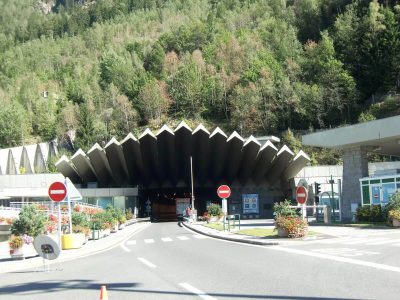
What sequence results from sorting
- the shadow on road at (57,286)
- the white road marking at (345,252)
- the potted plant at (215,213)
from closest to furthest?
the shadow on road at (57,286) → the white road marking at (345,252) → the potted plant at (215,213)

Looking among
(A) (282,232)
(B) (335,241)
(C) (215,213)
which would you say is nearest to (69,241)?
(A) (282,232)

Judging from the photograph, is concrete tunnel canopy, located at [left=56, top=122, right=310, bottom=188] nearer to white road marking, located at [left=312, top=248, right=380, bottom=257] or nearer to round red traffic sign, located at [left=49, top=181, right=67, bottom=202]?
round red traffic sign, located at [left=49, top=181, right=67, bottom=202]

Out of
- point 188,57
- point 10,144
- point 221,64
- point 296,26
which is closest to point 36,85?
point 10,144

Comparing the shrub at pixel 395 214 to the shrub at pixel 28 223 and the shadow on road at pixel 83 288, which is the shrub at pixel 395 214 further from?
the shadow on road at pixel 83 288

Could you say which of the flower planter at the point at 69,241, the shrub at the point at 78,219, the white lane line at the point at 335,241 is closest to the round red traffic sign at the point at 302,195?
the white lane line at the point at 335,241

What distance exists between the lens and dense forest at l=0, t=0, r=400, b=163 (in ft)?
289

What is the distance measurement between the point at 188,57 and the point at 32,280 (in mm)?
119376

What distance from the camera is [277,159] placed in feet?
210

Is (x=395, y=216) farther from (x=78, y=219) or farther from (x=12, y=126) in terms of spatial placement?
(x=12, y=126)

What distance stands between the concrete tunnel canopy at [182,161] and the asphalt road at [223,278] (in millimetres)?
44683

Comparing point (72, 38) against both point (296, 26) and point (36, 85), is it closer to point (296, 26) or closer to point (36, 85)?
point (36, 85)

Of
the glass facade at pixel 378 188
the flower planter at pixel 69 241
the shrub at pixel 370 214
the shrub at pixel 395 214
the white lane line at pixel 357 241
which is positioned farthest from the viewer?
the glass facade at pixel 378 188

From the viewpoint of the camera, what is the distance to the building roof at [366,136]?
3447 cm

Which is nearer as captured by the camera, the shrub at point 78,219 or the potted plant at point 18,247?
the potted plant at point 18,247
